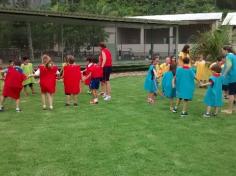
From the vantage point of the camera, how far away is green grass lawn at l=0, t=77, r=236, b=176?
6492 mm

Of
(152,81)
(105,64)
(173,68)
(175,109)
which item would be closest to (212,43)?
(105,64)

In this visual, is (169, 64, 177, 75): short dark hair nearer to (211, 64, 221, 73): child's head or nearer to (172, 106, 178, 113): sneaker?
(172, 106, 178, 113): sneaker

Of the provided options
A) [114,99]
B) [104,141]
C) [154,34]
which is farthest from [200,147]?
[154,34]

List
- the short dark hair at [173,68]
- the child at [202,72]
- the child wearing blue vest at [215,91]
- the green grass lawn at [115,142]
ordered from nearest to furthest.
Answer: the green grass lawn at [115,142]
the child wearing blue vest at [215,91]
the short dark hair at [173,68]
the child at [202,72]

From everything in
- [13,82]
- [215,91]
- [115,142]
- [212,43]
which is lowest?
[115,142]

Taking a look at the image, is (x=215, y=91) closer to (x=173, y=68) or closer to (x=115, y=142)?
(x=173, y=68)

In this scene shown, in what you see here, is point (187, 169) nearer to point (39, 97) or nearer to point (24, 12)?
point (39, 97)

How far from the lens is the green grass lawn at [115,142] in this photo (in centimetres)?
649

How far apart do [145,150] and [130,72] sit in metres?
17.9

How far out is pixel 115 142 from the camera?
797 cm

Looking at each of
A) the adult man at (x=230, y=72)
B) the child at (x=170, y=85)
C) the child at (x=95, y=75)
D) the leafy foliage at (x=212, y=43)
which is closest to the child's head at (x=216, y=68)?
the adult man at (x=230, y=72)

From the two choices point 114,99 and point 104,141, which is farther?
point 114,99

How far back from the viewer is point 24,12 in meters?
18.6

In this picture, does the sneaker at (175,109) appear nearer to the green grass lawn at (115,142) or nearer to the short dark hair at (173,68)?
the green grass lawn at (115,142)
